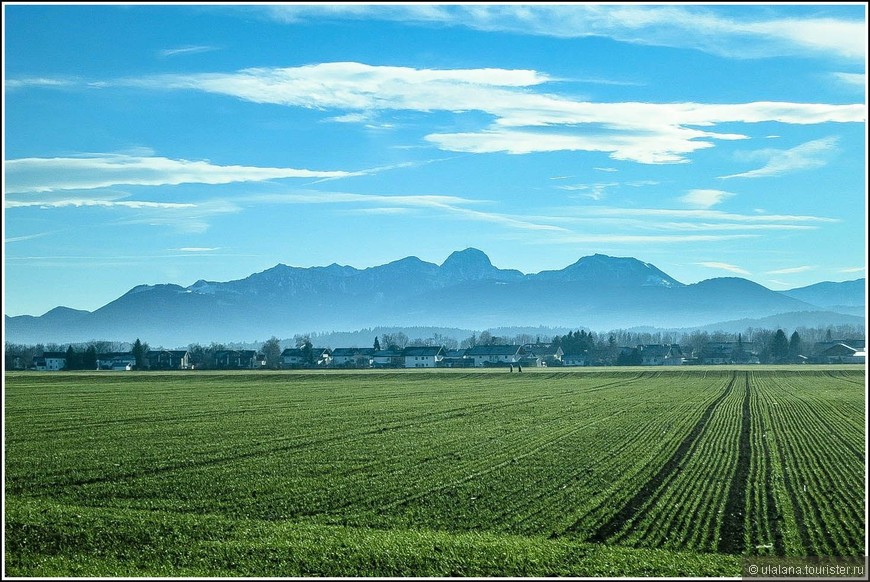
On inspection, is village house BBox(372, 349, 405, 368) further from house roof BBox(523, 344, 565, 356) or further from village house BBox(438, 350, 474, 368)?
house roof BBox(523, 344, 565, 356)

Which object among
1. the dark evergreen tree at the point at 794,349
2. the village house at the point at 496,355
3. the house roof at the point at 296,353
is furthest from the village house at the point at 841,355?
the house roof at the point at 296,353

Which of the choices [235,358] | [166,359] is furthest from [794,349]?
[166,359]

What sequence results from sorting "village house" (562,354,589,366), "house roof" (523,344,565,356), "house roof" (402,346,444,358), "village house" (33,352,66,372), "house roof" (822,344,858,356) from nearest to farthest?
"house roof" (822,344,858,356), "village house" (33,352,66,372), "village house" (562,354,589,366), "house roof" (402,346,444,358), "house roof" (523,344,565,356)

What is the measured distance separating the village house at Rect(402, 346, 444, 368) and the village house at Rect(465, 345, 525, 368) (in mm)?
6041

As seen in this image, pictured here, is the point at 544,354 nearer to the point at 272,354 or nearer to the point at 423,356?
the point at 423,356

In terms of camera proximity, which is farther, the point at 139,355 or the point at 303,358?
the point at 303,358

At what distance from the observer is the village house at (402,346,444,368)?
6929 inches

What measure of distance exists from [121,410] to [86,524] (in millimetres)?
34040

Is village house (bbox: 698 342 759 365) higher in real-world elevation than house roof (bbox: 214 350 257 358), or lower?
lower

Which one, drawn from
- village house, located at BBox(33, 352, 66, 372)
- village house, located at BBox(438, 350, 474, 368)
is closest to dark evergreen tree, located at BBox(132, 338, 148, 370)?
village house, located at BBox(33, 352, 66, 372)

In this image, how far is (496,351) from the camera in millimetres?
178000

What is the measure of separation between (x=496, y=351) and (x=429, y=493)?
15591 centimetres

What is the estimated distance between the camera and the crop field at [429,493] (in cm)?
1645

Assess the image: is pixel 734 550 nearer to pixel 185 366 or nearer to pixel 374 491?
pixel 374 491
